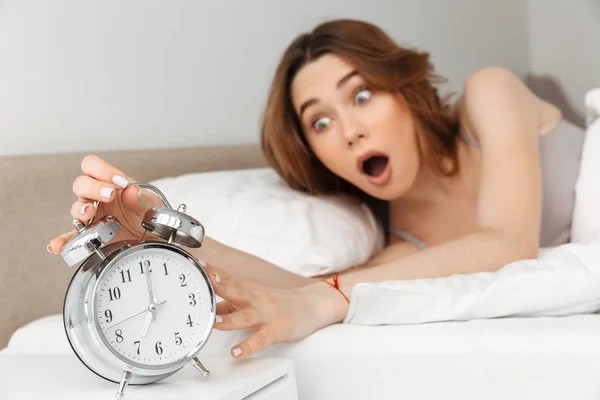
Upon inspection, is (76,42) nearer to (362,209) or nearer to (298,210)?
(298,210)

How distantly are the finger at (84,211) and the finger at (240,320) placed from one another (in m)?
0.22

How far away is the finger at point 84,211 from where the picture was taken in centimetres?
92

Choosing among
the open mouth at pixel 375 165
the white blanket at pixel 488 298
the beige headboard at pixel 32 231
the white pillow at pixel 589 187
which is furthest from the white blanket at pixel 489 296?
the beige headboard at pixel 32 231

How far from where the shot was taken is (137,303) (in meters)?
0.88

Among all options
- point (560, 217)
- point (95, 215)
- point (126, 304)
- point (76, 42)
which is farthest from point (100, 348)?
point (560, 217)

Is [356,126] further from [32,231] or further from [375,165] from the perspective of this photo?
[32,231]

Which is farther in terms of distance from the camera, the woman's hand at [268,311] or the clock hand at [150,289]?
the woman's hand at [268,311]

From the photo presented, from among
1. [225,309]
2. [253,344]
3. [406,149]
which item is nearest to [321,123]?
[406,149]

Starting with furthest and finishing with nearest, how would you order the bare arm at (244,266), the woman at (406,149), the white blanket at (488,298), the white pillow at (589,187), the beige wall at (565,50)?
the beige wall at (565,50), the white pillow at (589,187), the woman at (406,149), the bare arm at (244,266), the white blanket at (488,298)

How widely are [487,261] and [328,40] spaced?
68cm

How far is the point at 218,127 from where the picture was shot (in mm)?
2100

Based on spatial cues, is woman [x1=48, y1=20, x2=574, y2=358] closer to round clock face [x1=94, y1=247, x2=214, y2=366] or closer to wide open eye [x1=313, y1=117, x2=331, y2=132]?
wide open eye [x1=313, y1=117, x2=331, y2=132]

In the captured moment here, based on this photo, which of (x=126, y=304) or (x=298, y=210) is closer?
(x=126, y=304)

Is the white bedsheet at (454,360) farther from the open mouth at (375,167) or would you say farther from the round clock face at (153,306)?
the open mouth at (375,167)
